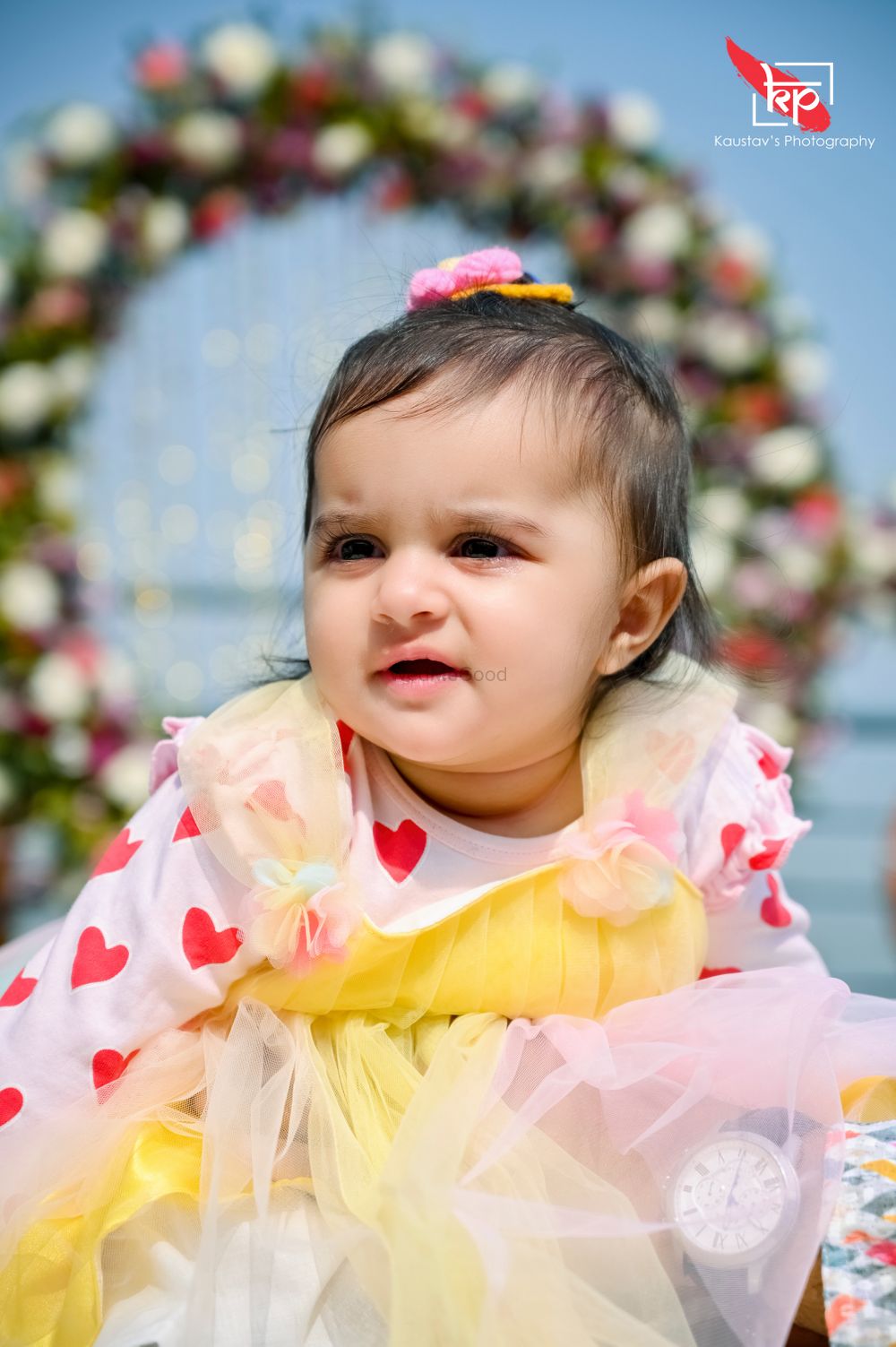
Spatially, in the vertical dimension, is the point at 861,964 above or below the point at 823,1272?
below

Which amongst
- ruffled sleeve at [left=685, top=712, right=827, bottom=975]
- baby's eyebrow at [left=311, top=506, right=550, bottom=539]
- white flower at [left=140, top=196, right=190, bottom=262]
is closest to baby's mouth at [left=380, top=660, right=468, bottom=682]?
baby's eyebrow at [left=311, top=506, right=550, bottom=539]

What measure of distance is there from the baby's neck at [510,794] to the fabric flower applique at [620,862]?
67 millimetres

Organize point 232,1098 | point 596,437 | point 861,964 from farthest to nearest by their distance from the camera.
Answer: point 861,964 < point 596,437 < point 232,1098

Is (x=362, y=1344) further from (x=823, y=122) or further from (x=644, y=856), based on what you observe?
(x=823, y=122)

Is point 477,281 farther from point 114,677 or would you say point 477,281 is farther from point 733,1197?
point 114,677

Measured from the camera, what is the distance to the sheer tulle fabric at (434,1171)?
34.2 inches

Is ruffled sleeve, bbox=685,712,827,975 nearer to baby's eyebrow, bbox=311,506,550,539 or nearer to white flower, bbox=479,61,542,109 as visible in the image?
baby's eyebrow, bbox=311,506,550,539

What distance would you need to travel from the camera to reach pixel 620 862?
1.16 m

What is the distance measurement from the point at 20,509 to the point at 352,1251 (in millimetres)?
2515

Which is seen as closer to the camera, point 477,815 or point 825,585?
point 477,815

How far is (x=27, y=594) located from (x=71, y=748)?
0.39m

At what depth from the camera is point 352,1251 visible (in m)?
0.92

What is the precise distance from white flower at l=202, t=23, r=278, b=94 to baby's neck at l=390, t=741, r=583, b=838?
7.94 ft

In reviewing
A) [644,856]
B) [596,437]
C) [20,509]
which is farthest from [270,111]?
[644,856]
